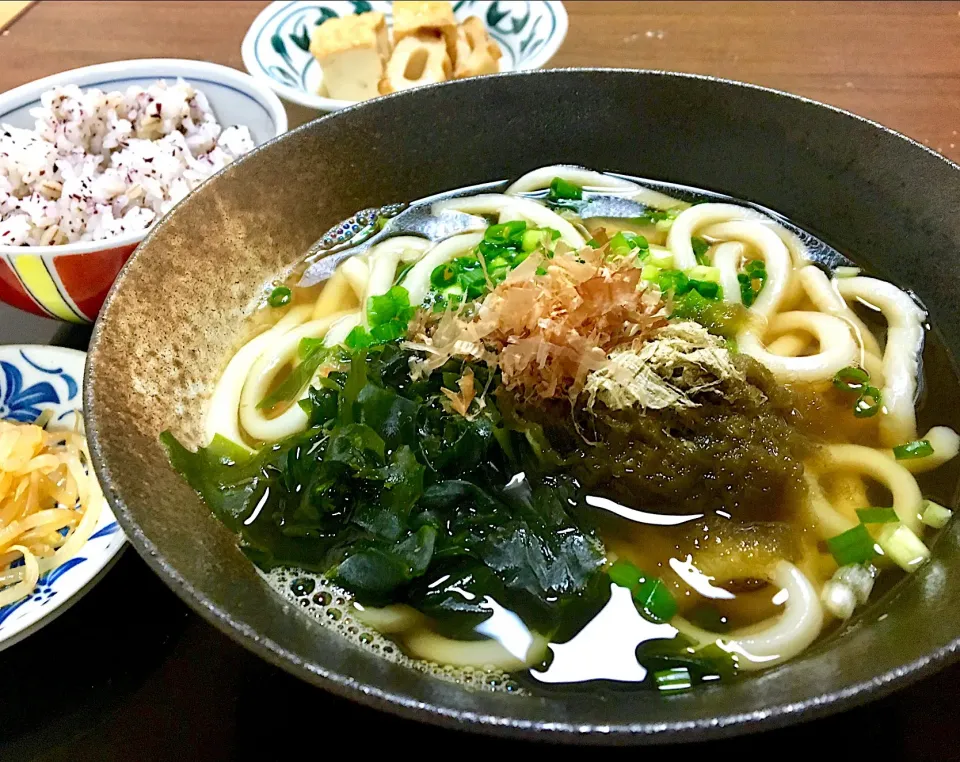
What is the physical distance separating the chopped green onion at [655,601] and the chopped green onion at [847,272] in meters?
1.07

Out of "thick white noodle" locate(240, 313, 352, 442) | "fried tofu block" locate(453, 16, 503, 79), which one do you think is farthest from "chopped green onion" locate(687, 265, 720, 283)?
"fried tofu block" locate(453, 16, 503, 79)

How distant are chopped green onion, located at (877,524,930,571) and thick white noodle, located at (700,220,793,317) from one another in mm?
655

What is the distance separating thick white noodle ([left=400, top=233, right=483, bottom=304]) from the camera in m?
2.03

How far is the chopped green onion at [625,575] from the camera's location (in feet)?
4.78

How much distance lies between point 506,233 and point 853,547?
1.14 m

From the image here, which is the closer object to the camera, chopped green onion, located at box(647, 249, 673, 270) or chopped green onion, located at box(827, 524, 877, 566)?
chopped green onion, located at box(827, 524, 877, 566)

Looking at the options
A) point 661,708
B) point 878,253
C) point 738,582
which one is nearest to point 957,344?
point 878,253

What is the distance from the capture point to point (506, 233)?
6.89ft

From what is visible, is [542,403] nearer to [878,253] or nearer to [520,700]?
[520,700]

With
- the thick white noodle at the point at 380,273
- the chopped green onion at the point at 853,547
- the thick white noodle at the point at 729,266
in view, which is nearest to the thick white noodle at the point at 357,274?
the thick white noodle at the point at 380,273

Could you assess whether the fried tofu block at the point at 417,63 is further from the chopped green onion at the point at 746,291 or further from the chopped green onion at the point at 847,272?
the chopped green onion at the point at 847,272

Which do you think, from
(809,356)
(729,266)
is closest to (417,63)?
(729,266)

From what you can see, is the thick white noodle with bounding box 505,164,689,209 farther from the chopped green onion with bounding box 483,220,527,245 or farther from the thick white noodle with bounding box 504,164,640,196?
the chopped green onion with bounding box 483,220,527,245

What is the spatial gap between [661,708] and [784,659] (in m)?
0.34
